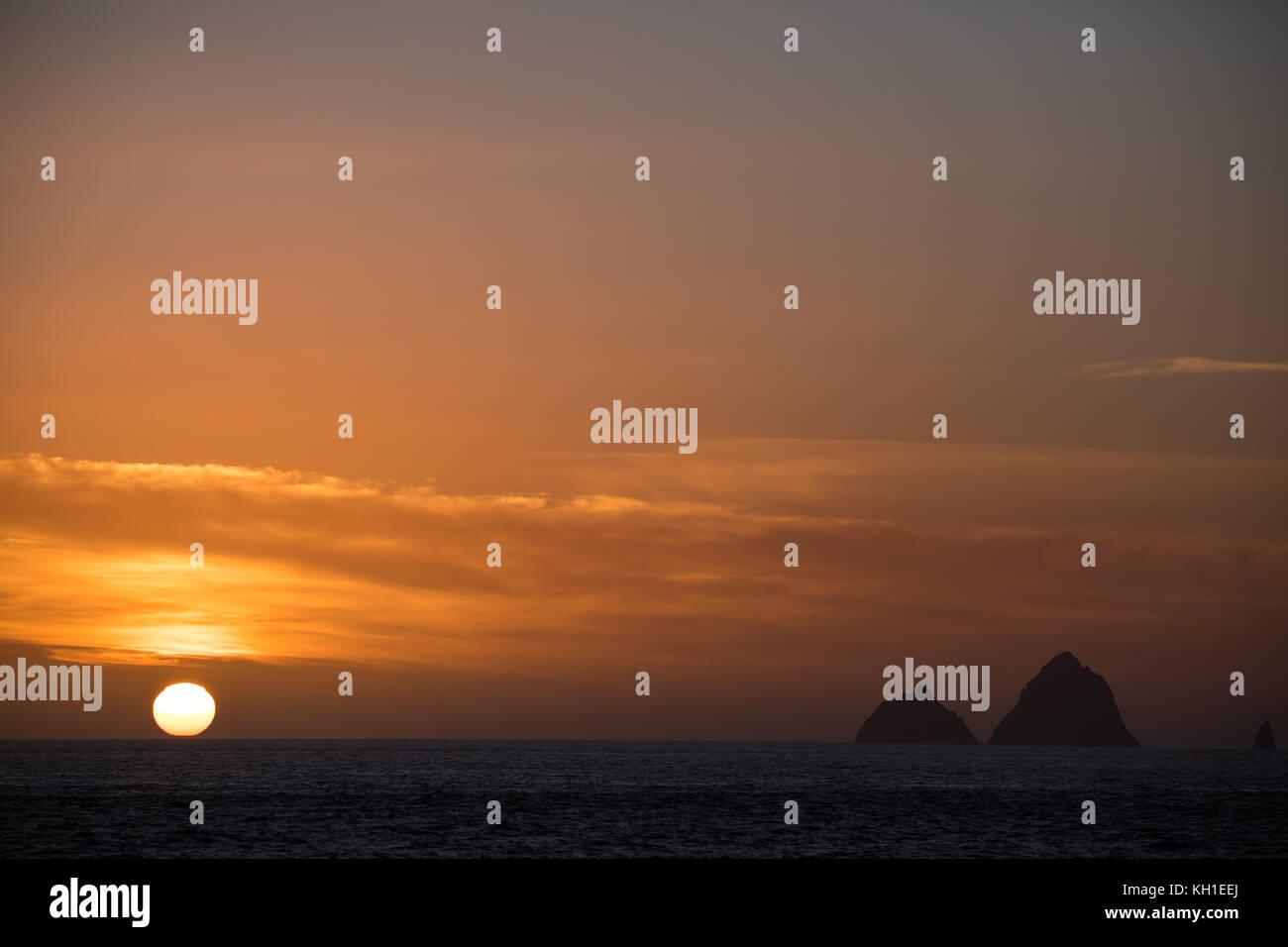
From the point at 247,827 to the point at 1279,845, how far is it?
6247 centimetres
